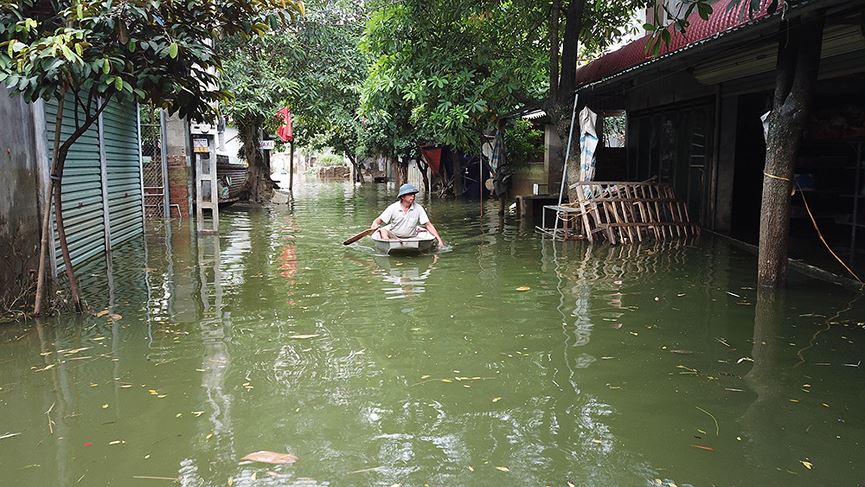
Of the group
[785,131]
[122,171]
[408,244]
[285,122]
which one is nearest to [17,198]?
[408,244]

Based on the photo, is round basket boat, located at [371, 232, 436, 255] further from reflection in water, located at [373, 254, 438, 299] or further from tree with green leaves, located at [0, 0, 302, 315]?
tree with green leaves, located at [0, 0, 302, 315]

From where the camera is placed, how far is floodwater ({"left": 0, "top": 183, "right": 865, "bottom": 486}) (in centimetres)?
391

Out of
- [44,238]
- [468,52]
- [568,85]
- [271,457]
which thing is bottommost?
[271,457]

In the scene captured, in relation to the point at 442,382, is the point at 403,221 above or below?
above

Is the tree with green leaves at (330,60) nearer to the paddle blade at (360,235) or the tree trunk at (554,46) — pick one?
the tree trunk at (554,46)

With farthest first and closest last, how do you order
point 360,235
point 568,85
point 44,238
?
point 568,85
point 360,235
point 44,238

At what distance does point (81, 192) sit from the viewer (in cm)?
1024

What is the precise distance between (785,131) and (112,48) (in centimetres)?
687

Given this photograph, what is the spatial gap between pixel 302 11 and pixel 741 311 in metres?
5.50

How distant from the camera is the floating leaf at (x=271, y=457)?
156 inches

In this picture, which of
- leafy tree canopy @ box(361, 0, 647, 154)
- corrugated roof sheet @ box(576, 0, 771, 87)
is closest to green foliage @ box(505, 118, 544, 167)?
corrugated roof sheet @ box(576, 0, 771, 87)

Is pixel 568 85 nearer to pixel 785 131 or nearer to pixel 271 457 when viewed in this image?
pixel 785 131

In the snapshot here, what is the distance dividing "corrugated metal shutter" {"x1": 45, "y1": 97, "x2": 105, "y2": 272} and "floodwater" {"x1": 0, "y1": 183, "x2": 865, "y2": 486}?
0.82 m

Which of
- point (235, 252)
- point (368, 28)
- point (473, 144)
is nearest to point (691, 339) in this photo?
point (235, 252)
